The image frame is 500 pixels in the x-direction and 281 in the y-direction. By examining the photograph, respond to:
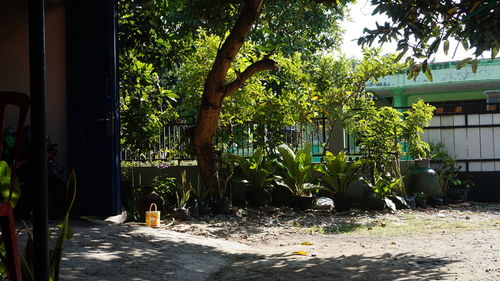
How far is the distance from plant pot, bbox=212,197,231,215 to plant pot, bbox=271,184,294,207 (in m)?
1.21

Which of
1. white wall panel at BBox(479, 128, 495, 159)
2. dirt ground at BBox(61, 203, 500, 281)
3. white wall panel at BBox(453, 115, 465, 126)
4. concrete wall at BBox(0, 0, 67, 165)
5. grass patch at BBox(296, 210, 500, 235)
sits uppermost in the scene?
concrete wall at BBox(0, 0, 67, 165)

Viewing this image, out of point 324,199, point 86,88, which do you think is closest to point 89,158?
point 86,88

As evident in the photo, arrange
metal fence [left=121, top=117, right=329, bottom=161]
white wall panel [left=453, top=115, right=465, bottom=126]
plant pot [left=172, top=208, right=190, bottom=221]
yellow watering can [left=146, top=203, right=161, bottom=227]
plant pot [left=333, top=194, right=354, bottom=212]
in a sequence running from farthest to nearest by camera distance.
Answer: white wall panel [left=453, top=115, right=465, bottom=126], metal fence [left=121, top=117, right=329, bottom=161], plant pot [left=333, top=194, right=354, bottom=212], plant pot [left=172, top=208, right=190, bottom=221], yellow watering can [left=146, top=203, right=161, bottom=227]

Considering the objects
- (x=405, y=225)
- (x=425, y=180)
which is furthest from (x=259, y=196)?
(x=425, y=180)

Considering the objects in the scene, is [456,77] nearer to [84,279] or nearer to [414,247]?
[414,247]

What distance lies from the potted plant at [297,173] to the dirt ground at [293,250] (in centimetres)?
94

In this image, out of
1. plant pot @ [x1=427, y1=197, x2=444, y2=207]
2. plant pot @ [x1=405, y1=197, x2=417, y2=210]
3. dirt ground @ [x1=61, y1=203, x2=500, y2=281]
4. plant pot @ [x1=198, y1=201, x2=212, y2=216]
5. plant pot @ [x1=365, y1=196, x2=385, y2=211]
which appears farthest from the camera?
plant pot @ [x1=427, y1=197, x2=444, y2=207]

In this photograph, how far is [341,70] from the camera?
1079 centimetres

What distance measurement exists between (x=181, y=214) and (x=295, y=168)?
7.87 feet

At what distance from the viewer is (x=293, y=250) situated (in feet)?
19.4

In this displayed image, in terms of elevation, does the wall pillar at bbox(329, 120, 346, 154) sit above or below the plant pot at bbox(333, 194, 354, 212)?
above

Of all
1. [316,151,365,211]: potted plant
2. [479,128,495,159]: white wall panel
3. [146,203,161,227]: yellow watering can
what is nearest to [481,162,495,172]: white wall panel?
[479,128,495,159]: white wall panel

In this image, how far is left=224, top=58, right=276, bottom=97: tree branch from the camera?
8.86 m

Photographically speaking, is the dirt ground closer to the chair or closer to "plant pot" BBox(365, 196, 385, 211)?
"plant pot" BBox(365, 196, 385, 211)
